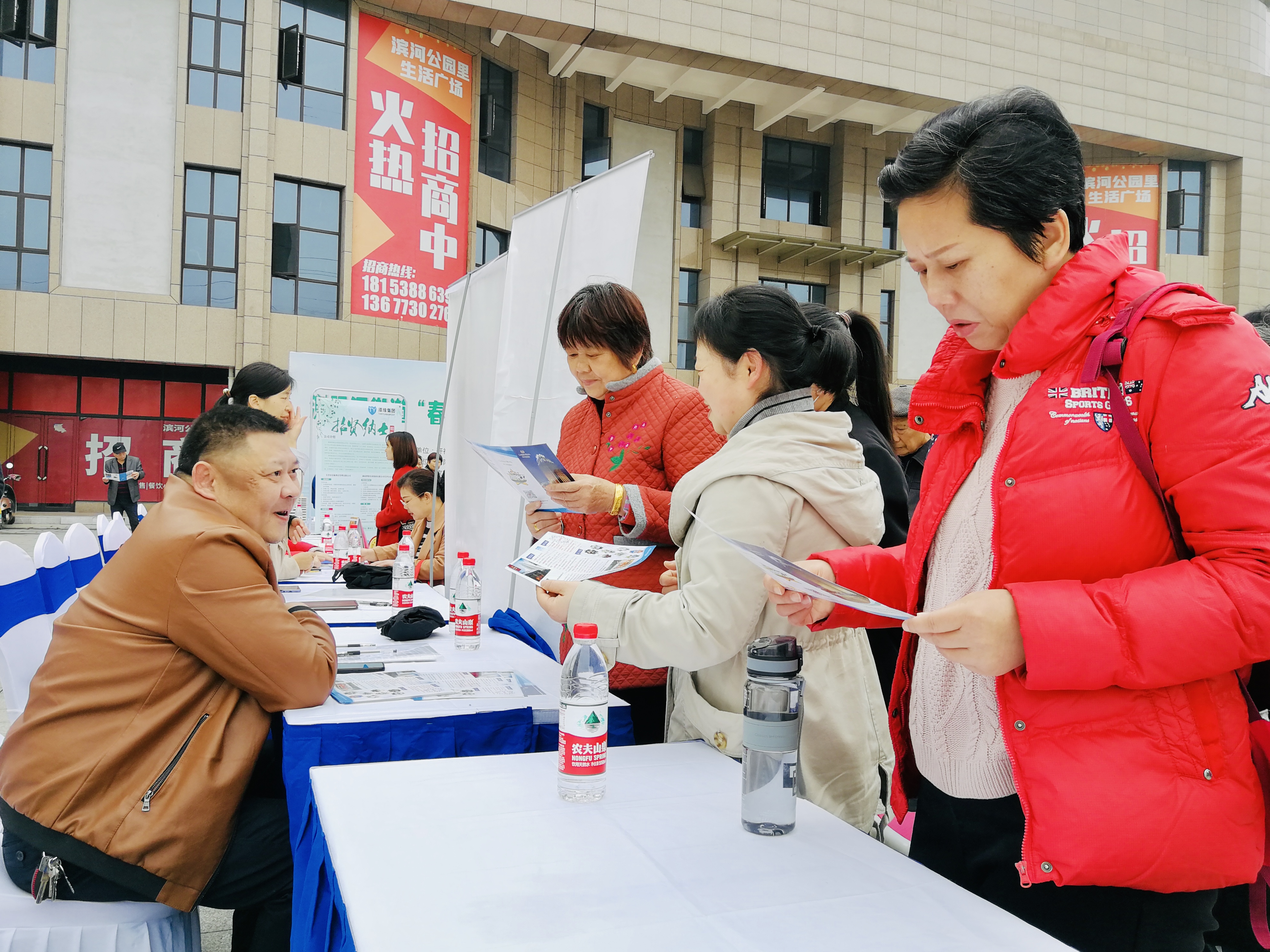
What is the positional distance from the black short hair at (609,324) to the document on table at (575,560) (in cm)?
71

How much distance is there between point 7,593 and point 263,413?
2.57 ft

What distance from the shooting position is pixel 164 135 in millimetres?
12516

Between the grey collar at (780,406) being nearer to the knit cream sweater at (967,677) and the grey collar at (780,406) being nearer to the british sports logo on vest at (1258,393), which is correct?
the knit cream sweater at (967,677)

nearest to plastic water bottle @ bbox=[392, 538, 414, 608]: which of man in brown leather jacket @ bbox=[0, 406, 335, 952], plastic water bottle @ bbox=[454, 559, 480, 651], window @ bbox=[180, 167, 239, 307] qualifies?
plastic water bottle @ bbox=[454, 559, 480, 651]

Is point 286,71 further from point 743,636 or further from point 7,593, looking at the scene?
point 743,636

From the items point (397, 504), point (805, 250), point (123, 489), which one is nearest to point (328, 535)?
point (397, 504)

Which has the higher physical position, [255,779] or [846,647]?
[846,647]

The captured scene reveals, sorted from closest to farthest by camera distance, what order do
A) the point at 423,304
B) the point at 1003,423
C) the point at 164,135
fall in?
1. the point at 1003,423
2. the point at 164,135
3. the point at 423,304

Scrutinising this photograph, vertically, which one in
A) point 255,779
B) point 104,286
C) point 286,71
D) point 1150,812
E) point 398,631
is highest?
point 286,71

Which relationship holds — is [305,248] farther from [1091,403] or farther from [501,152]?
Result: [1091,403]

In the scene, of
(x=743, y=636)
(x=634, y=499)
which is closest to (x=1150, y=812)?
(x=743, y=636)

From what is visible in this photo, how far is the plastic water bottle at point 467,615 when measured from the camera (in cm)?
254

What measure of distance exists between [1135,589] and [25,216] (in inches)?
600

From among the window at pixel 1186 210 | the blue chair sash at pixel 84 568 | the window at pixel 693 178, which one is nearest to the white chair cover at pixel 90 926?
the blue chair sash at pixel 84 568
